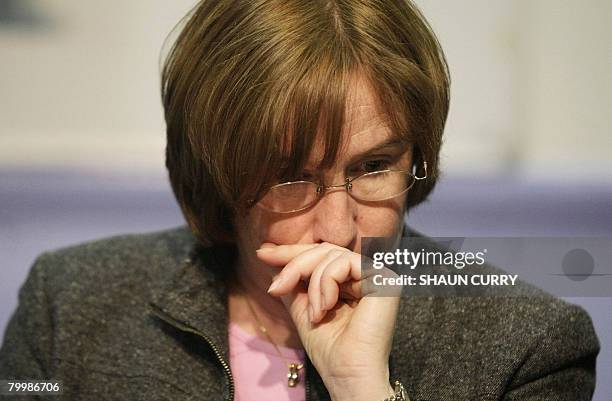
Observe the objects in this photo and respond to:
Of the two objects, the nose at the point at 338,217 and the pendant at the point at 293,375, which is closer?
the nose at the point at 338,217

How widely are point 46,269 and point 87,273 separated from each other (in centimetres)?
9

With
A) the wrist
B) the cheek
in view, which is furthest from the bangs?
the wrist

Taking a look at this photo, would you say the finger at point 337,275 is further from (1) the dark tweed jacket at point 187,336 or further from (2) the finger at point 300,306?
(1) the dark tweed jacket at point 187,336

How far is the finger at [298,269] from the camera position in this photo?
121 cm

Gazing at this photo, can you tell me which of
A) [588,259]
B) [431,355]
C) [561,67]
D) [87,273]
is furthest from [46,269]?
[561,67]

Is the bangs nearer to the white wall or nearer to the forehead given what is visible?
the forehead

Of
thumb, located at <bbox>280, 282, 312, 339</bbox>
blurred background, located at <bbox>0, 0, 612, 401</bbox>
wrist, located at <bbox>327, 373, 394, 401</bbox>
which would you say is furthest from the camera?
blurred background, located at <bbox>0, 0, 612, 401</bbox>

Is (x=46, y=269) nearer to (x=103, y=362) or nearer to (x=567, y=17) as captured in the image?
(x=103, y=362)

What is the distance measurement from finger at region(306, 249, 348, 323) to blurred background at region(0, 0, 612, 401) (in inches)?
9.1

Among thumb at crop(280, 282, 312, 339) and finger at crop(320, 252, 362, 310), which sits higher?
finger at crop(320, 252, 362, 310)

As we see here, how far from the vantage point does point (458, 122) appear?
182cm

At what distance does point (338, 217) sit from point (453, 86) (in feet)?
2.18

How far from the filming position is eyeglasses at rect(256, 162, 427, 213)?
124 centimetres

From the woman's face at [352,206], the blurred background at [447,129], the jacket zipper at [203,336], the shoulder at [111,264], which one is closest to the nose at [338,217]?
the woman's face at [352,206]
